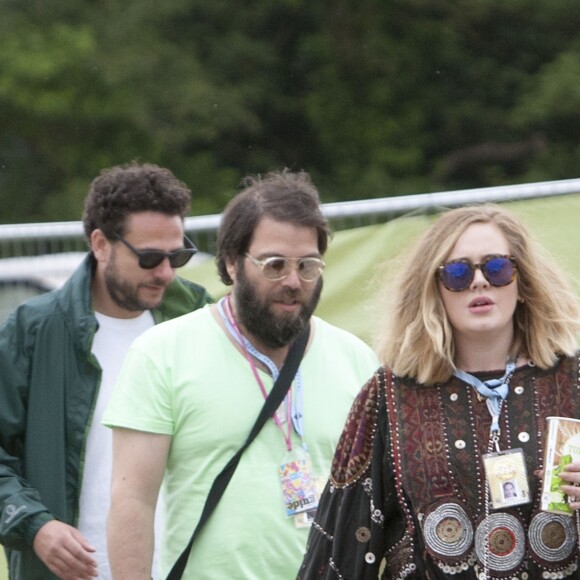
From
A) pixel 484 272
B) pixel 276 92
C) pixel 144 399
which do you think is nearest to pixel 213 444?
pixel 144 399

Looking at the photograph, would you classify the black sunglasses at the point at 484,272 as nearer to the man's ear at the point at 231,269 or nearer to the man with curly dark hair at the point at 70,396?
the man's ear at the point at 231,269

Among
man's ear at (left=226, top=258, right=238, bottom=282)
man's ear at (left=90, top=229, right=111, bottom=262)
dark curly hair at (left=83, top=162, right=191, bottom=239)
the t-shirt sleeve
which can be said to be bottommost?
the t-shirt sleeve

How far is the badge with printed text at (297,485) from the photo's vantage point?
3604 mm

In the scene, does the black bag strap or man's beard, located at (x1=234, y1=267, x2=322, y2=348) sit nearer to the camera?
the black bag strap

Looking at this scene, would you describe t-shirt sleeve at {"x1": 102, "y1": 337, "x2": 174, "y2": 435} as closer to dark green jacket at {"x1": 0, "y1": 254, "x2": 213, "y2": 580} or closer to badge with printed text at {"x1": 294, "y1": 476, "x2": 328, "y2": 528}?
badge with printed text at {"x1": 294, "y1": 476, "x2": 328, "y2": 528}

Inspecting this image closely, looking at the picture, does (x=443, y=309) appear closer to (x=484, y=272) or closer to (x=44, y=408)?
(x=484, y=272)

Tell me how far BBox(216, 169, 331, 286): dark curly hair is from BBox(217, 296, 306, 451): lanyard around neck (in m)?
0.17

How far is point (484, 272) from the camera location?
3.17 meters

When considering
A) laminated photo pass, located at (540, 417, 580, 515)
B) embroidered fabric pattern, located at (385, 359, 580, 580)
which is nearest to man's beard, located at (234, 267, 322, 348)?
embroidered fabric pattern, located at (385, 359, 580, 580)

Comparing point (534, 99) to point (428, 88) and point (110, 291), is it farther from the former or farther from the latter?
point (110, 291)

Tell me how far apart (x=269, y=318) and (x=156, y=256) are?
2.99 feet

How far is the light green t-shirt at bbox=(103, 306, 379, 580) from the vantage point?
3574mm

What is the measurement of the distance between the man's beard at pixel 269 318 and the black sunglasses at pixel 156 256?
81 centimetres

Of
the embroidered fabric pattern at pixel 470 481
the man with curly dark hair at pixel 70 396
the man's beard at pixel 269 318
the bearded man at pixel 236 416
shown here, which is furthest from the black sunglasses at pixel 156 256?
the embroidered fabric pattern at pixel 470 481
